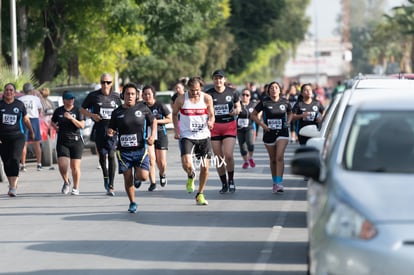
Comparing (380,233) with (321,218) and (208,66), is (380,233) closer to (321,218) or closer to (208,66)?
(321,218)

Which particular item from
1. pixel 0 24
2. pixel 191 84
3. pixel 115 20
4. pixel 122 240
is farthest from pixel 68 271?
pixel 115 20

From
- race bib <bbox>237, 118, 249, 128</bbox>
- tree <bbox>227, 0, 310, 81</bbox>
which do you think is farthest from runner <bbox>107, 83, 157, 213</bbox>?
tree <bbox>227, 0, 310, 81</bbox>

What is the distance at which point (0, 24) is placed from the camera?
38.0 metres

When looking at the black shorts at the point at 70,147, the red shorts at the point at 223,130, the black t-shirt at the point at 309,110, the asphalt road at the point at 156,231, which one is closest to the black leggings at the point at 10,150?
the asphalt road at the point at 156,231

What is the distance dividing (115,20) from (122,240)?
95.4 feet

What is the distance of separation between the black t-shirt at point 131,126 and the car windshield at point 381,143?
7132 millimetres

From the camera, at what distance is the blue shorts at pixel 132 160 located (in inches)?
597

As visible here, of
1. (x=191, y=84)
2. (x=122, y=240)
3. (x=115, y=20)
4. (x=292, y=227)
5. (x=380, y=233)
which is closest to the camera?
(x=380, y=233)

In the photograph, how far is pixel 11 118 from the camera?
1850 centimetres

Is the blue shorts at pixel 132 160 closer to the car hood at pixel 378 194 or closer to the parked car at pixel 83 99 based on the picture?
the car hood at pixel 378 194

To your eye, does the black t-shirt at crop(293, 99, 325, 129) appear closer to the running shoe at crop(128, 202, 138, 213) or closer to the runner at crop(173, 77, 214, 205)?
the runner at crop(173, 77, 214, 205)

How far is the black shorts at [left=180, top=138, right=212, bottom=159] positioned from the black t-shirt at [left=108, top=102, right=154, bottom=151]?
2.33 ft

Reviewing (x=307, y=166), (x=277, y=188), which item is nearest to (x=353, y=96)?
(x=307, y=166)

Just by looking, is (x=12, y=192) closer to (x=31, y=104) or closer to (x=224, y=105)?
(x=224, y=105)
